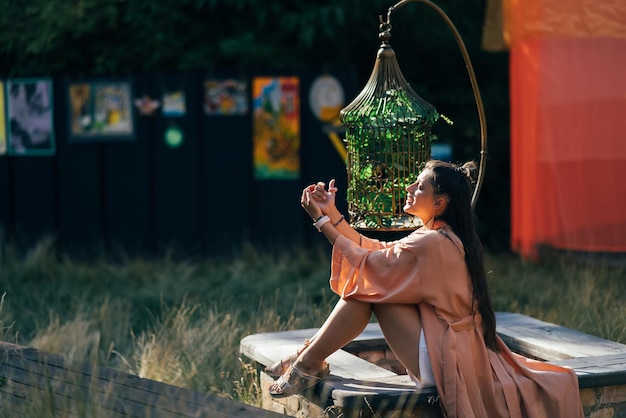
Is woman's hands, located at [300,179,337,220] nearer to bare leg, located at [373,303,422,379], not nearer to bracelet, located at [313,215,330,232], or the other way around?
bracelet, located at [313,215,330,232]

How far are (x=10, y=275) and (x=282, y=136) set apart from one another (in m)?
2.94

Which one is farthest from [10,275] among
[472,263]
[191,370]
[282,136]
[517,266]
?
[472,263]

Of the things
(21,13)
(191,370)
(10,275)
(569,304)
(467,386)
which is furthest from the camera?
(21,13)

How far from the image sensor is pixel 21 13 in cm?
1112

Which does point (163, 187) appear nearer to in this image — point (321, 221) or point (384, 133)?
point (384, 133)

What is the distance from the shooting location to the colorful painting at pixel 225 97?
1023 cm

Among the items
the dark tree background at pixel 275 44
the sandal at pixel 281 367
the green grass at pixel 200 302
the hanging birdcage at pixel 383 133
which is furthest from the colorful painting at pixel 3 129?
the sandal at pixel 281 367

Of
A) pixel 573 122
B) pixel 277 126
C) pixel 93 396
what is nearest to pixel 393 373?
pixel 93 396

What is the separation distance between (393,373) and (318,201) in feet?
2.99

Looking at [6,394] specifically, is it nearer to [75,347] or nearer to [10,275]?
[75,347]

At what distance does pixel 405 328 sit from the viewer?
4535 millimetres

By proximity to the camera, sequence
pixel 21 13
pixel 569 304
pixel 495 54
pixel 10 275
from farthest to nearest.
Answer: pixel 495 54 → pixel 21 13 → pixel 10 275 → pixel 569 304

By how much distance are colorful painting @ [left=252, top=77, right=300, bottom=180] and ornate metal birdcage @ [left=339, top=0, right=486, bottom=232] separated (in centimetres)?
463

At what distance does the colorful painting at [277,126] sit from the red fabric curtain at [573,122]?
221 cm
